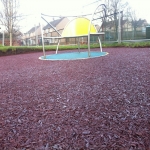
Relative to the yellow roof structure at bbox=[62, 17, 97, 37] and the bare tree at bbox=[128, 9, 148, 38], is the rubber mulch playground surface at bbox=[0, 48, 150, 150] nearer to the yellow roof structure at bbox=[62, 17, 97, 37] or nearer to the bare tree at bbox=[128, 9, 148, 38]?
the yellow roof structure at bbox=[62, 17, 97, 37]

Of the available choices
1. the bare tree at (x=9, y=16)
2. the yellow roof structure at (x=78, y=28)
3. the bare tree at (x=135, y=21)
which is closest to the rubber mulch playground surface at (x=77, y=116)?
the yellow roof structure at (x=78, y=28)

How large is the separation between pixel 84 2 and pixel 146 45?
353 centimetres

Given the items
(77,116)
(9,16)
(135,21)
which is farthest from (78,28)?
(9,16)

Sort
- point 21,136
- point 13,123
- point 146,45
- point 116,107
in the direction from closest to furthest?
1. point 21,136
2. point 13,123
3. point 116,107
4. point 146,45

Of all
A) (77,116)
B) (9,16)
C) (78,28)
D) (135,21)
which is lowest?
(77,116)

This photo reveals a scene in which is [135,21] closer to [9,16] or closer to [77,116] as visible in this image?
[77,116]

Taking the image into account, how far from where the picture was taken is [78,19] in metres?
5.21

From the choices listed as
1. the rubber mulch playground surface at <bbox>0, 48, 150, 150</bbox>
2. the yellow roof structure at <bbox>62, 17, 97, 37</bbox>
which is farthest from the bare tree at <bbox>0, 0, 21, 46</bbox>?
the rubber mulch playground surface at <bbox>0, 48, 150, 150</bbox>

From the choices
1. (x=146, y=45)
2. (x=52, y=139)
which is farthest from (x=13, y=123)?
(x=146, y=45)

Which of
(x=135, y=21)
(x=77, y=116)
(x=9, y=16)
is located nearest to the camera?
(x=77, y=116)

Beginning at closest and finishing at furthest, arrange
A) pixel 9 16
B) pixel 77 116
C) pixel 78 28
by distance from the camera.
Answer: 1. pixel 77 116
2. pixel 78 28
3. pixel 9 16

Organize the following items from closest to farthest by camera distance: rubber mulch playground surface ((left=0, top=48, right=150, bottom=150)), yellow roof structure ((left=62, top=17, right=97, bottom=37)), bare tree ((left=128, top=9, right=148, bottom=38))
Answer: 1. rubber mulch playground surface ((left=0, top=48, right=150, bottom=150))
2. yellow roof structure ((left=62, top=17, right=97, bottom=37))
3. bare tree ((left=128, top=9, right=148, bottom=38))

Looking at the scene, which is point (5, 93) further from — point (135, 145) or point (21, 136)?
point (135, 145)

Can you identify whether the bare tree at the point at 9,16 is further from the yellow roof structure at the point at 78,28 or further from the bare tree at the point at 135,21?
the bare tree at the point at 135,21
